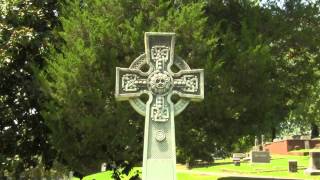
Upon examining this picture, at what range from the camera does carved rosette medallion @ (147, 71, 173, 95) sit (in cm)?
816

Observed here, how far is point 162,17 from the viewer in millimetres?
9867

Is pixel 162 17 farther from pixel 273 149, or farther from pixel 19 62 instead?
pixel 273 149

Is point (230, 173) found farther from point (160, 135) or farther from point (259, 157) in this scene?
point (160, 135)

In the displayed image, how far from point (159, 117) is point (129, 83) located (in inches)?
31.0

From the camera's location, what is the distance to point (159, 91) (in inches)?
321

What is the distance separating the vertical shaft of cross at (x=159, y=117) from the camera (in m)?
7.80

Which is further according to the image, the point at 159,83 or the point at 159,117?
the point at 159,83

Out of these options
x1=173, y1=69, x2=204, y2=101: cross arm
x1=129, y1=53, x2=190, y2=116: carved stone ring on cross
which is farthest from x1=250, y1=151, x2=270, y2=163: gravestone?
x1=129, y1=53, x2=190, y2=116: carved stone ring on cross

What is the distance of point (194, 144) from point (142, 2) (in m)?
3.34

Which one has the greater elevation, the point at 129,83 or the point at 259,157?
the point at 129,83

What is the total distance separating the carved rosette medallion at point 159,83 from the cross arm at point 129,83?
12 centimetres

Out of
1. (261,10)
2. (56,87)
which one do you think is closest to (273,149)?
(261,10)

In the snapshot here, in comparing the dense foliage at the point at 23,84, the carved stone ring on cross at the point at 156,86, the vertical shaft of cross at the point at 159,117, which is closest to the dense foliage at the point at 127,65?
the dense foliage at the point at 23,84

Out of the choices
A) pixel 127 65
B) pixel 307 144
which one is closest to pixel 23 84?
pixel 127 65
